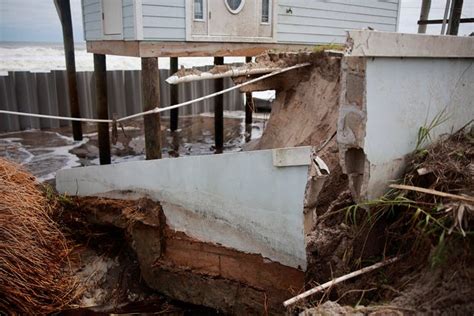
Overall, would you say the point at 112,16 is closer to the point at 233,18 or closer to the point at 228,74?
the point at 233,18

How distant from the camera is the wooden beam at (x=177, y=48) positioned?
621cm

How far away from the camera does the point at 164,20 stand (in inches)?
247

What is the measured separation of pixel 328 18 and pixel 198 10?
3210 millimetres

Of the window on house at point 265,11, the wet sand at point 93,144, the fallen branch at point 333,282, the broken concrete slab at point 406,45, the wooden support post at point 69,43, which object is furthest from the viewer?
the wooden support post at point 69,43

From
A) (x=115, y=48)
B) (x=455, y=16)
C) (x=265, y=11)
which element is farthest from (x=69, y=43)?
(x=455, y=16)

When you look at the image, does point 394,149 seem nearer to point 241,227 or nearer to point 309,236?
point 309,236

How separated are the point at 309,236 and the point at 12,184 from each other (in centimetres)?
342

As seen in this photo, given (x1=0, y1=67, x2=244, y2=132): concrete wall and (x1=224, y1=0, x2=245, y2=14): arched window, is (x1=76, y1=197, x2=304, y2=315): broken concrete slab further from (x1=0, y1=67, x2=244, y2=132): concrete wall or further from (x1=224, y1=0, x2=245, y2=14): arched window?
(x1=0, y1=67, x2=244, y2=132): concrete wall

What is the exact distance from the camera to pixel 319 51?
5020 mm

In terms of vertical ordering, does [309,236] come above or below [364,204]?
below

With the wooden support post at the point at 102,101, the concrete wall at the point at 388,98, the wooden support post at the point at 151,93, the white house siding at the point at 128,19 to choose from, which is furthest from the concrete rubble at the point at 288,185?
the wooden support post at the point at 102,101

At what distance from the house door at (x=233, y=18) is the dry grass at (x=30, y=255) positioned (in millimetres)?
3956

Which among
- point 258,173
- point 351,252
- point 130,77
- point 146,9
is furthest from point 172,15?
point 130,77

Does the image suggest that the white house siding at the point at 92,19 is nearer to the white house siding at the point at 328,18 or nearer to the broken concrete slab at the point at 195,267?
the white house siding at the point at 328,18
